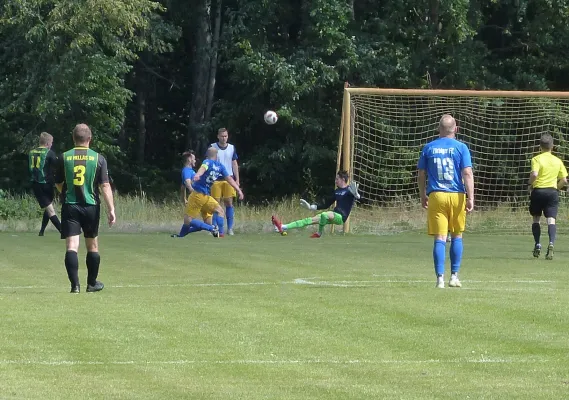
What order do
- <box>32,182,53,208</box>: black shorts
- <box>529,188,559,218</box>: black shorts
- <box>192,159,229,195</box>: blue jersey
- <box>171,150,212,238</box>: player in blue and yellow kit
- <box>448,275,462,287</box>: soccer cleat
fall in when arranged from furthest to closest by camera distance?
<box>171,150,212,238</box>: player in blue and yellow kit, <box>192,159,229,195</box>: blue jersey, <box>32,182,53,208</box>: black shorts, <box>529,188,559,218</box>: black shorts, <box>448,275,462,287</box>: soccer cleat

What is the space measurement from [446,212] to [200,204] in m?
10.4

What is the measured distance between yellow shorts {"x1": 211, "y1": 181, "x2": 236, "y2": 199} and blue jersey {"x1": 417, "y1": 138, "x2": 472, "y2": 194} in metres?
11.6

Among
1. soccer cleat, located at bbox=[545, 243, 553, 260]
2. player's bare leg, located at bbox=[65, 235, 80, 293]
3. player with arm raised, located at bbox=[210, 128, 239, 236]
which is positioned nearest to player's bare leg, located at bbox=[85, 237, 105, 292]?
player's bare leg, located at bbox=[65, 235, 80, 293]

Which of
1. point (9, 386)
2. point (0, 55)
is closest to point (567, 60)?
point (0, 55)

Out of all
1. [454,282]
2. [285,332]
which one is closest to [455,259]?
[454,282]

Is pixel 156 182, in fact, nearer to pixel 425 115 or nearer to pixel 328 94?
pixel 328 94

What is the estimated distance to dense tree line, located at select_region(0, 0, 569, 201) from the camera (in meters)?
34.4

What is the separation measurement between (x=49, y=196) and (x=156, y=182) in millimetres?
18147

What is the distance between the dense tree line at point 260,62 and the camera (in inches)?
1356

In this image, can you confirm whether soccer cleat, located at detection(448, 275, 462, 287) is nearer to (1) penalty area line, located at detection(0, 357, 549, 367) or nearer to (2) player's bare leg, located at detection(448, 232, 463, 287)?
(2) player's bare leg, located at detection(448, 232, 463, 287)

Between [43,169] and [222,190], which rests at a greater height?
[43,169]

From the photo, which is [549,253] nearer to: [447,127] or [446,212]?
[446,212]

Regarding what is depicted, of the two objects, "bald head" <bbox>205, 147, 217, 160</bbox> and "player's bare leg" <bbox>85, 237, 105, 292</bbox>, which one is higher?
"bald head" <bbox>205, 147, 217, 160</bbox>

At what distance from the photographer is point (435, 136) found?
Result: 32062 millimetres
